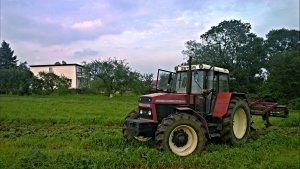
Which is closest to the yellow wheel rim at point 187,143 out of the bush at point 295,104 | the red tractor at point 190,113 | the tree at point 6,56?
the red tractor at point 190,113

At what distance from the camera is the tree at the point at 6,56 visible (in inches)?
3930

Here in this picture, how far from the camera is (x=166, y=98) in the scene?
10.0 metres

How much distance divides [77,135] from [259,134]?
6.21 m

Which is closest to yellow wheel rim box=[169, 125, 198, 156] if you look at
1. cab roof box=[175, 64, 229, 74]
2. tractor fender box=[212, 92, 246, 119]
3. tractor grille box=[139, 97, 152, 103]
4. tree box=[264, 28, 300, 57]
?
tractor grille box=[139, 97, 152, 103]

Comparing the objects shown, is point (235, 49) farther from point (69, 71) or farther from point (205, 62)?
point (69, 71)

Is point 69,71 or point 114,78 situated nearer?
point 114,78

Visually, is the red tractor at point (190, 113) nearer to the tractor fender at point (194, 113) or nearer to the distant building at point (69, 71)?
the tractor fender at point (194, 113)

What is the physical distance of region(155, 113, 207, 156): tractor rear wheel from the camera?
8984mm

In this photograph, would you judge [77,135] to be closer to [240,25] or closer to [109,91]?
[109,91]

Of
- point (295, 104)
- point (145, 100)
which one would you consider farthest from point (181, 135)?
point (295, 104)

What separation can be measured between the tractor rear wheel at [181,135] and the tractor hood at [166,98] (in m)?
0.78

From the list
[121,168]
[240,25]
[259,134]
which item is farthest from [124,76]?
[121,168]

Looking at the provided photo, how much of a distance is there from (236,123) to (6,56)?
99.3 meters

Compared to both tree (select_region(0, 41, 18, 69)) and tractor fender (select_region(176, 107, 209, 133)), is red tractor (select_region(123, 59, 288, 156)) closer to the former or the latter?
tractor fender (select_region(176, 107, 209, 133))
